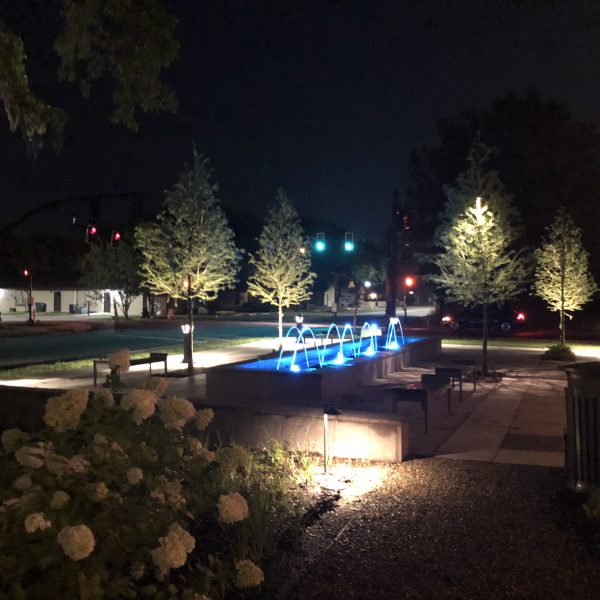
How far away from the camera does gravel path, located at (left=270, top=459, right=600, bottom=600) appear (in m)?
4.62

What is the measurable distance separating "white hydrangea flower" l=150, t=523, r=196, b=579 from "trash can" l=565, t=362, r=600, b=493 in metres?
4.29

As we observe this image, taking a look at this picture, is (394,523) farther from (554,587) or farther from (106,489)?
(106,489)

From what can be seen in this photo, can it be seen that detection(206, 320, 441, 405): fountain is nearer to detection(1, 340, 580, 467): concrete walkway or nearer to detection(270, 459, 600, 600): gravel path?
detection(1, 340, 580, 467): concrete walkway

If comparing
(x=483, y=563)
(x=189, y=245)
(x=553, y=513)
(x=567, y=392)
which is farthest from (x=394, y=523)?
(x=189, y=245)

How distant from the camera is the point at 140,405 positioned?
13.9 feet

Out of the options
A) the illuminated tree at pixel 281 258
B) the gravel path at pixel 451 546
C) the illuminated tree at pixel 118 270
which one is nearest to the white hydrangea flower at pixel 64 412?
the gravel path at pixel 451 546

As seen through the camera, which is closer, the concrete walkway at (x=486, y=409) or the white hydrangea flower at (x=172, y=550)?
the white hydrangea flower at (x=172, y=550)

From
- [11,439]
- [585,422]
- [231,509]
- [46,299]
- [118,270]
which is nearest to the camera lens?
[231,509]

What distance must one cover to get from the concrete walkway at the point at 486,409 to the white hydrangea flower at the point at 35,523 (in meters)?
6.00

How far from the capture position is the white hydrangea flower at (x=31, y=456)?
371cm

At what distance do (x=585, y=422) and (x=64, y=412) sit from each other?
4705mm

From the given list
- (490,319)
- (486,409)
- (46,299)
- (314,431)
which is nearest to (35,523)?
(314,431)

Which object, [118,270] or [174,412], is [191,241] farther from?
[118,270]

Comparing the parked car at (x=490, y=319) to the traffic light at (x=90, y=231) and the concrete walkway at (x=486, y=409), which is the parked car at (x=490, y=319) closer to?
the concrete walkway at (x=486, y=409)
